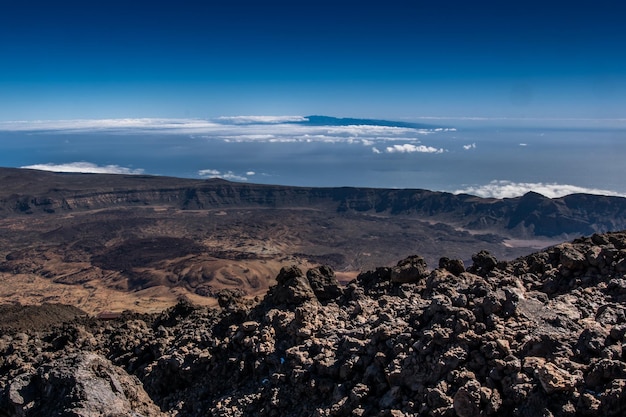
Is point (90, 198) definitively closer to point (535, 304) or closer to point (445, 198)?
point (445, 198)

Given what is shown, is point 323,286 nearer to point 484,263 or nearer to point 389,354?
point 484,263

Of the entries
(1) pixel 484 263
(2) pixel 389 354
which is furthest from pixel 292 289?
(1) pixel 484 263

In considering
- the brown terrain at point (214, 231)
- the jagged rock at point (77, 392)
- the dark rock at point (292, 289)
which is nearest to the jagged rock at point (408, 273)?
the dark rock at point (292, 289)

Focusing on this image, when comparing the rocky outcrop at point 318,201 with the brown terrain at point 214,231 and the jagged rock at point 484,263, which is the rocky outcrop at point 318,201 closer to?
the brown terrain at point 214,231

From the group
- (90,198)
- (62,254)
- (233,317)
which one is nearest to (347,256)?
(62,254)

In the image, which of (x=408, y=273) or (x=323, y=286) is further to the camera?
Result: (x=323, y=286)

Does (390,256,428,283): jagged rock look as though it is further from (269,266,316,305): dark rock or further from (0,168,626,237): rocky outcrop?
(0,168,626,237): rocky outcrop
